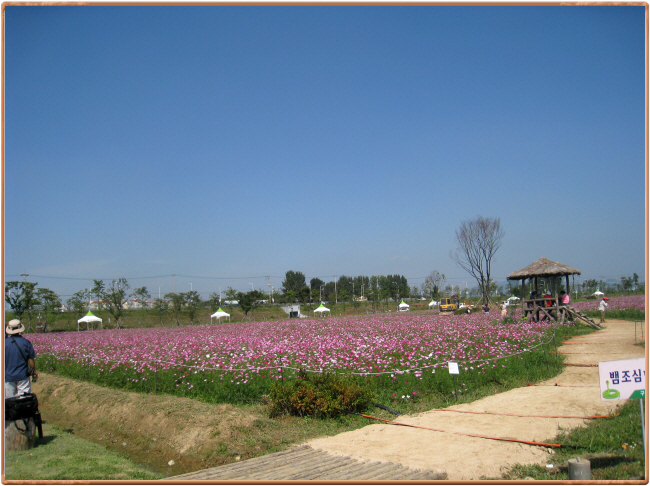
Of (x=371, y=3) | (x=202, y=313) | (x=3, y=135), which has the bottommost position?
(x=202, y=313)

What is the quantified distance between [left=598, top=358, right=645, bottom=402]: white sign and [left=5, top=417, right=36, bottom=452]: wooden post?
25.2 ft

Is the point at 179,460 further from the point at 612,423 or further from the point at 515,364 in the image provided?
the point at 515,364

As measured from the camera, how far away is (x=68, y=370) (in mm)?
14656

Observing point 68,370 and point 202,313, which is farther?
point 202,313

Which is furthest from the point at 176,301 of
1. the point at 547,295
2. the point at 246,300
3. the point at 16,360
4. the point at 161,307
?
the point at 16,360

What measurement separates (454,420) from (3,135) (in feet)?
23.1

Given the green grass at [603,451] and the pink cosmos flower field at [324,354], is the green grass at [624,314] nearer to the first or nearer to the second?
the pink cosmos flower field at [324,354]

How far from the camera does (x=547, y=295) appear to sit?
22.1 m

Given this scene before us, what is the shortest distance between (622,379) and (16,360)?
8.10 metres

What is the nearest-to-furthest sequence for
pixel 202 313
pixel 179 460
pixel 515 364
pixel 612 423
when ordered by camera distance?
1. pixel 612 423
2. pixel 179 460
3. pixel 515 364
4. pixel 202 313

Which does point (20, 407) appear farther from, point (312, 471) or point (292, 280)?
point (292, 280)

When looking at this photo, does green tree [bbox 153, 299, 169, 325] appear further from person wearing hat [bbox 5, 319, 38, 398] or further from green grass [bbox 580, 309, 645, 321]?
person wearing hat [bbox 5, 319, 38, 398]

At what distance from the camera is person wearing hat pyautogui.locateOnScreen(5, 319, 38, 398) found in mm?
7102

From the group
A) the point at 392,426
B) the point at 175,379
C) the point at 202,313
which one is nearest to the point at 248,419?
the point at 392,426
